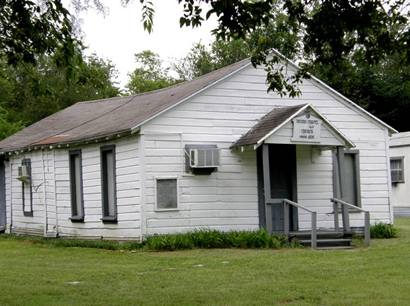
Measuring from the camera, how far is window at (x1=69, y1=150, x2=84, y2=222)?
19234 millimetres

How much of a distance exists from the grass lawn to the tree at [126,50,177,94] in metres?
38.6

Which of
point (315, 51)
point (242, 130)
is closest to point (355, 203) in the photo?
point (242, 130)

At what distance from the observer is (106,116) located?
20938 millimetres

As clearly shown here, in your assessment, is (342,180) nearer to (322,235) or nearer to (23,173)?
(322,235)

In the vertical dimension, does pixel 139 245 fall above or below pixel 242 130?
below

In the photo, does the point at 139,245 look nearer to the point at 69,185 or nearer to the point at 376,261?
the point at 69,185

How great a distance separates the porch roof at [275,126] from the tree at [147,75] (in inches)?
1392

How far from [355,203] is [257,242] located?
4.61 metres

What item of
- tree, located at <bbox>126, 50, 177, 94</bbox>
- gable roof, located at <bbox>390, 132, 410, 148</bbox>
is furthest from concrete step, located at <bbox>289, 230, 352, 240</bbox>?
tree, located at <bbox>126, 50, 177, 94</bbox>

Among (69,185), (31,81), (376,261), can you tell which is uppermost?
(31,81)

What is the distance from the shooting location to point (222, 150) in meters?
17.5

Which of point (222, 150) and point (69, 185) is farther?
point (69, 185)

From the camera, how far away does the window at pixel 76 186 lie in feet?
63.1

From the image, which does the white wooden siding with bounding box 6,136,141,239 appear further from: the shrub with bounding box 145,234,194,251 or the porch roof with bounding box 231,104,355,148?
the porch roof with bounding box 231,104,355,148
